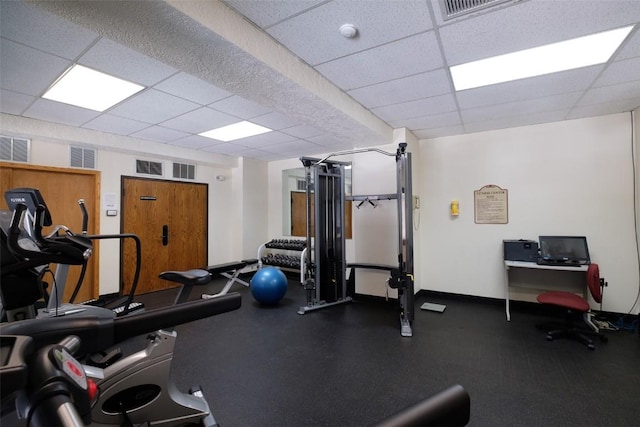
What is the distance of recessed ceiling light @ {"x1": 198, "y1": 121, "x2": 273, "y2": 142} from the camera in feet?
13.5

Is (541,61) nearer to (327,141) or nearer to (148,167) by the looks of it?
(327,141)

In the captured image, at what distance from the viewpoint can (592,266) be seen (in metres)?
3.02

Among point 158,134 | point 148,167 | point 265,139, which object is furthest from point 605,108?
point 148,167

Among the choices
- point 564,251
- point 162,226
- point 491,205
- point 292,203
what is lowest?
point 564,251

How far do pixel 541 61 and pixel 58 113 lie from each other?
519 cm

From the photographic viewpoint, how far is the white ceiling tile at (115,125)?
376 centimetres

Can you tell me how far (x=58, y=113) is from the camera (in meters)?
3.52

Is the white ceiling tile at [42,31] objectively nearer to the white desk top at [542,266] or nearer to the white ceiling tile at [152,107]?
the white ceiling tile at [152,107]

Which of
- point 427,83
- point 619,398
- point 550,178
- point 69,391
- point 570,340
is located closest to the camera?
point 69,391

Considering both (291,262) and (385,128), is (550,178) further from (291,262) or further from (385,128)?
(291,262)

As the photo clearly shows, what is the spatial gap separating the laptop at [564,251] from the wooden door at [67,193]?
250 inches

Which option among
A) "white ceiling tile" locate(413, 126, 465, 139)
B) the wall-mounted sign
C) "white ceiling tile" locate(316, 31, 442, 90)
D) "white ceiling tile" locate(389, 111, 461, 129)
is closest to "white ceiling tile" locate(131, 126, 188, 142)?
"white ceiling tile" locate(316, 31, 442, 90)

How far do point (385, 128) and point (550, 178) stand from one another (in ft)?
7.75

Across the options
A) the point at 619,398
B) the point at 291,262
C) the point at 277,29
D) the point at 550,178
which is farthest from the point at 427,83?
the point at 291,262
